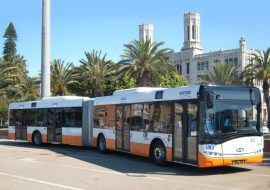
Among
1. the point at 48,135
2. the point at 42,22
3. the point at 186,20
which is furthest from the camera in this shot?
the point at 186,20

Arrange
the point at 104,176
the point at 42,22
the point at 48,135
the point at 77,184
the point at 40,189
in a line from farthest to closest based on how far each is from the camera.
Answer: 1. the point at 42,22
2. the point at 48,135
3. the point at 104,176
4. the point at 77,184
5. the point at 40,189

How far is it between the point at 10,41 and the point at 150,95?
297 feet

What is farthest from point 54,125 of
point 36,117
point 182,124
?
point 182,124

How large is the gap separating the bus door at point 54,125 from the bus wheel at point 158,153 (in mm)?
9495

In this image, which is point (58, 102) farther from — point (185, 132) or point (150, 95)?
point (185, 132)

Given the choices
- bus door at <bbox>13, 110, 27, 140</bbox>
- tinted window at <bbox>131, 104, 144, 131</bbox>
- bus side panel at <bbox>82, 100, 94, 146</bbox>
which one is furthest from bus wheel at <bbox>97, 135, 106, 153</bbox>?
bus door at <bbox>13, 110, 27, 140</bbox>

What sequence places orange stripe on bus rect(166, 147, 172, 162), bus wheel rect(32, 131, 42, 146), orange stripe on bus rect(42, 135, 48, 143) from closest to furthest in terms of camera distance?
orange stripe on bus rect(166, 147, 172, 162)
orange stripe on bus rect(42, 135, 48, 143)
bus wheel rect(32, 131, 42, 146)

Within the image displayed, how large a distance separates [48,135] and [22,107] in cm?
338

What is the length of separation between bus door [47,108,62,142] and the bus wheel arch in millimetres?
9394

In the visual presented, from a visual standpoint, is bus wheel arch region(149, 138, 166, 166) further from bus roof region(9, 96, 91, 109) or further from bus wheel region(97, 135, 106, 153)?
bus roof region(9, 96, 91, 109)

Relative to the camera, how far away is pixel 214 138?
44.1 ft

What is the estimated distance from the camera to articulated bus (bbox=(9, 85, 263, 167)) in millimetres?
13531

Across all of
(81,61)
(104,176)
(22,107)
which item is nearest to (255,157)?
(104,176)

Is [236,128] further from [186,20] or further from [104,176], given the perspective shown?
[186,20]
